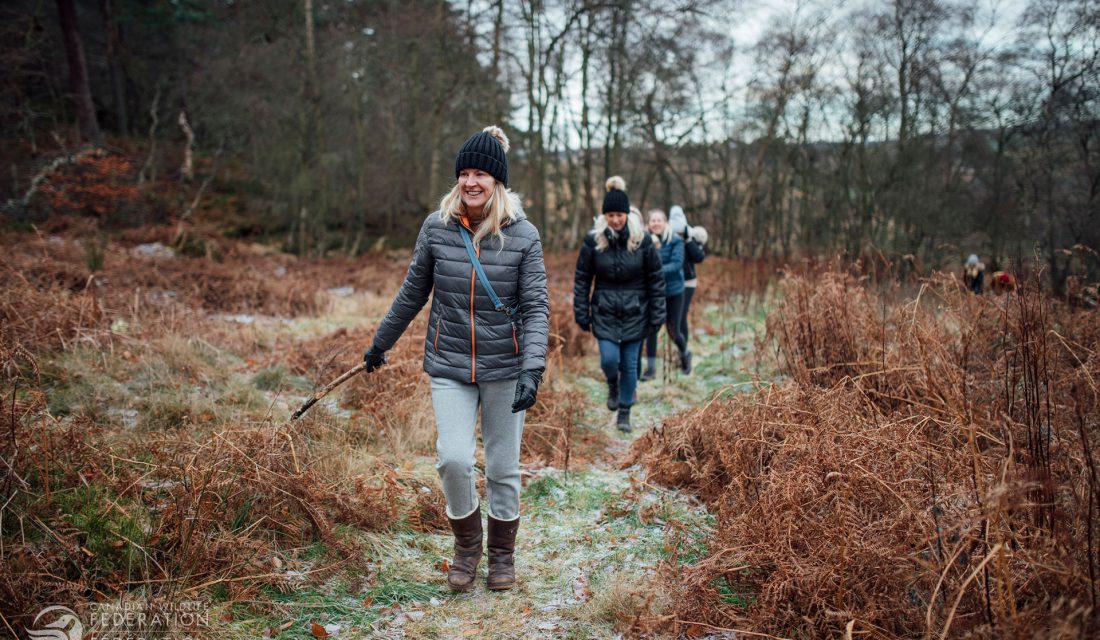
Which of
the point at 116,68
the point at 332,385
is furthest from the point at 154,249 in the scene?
the point at 332,385

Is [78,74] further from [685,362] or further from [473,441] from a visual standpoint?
[473,441]

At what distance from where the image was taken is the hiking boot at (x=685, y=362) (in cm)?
756

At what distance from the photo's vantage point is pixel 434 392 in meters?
3.08

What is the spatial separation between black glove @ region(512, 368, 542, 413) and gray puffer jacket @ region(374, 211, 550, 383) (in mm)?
67

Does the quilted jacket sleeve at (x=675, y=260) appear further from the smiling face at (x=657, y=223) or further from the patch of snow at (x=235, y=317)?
the patch of snow at (x=235, y=317)

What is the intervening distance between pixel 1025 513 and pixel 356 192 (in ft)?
68.4

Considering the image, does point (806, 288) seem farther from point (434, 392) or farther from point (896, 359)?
point (434, 392)

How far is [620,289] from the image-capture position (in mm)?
5691

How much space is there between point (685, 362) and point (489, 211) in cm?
506

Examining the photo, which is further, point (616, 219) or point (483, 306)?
point (616, 219)

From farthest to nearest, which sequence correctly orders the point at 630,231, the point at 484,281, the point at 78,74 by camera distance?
the point at 78,74
the point at 630,231
the point at 484,281

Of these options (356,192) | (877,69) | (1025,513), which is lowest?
(1025,513)

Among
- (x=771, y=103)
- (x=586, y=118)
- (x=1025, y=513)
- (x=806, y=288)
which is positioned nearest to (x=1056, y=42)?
(x=771, y=103)

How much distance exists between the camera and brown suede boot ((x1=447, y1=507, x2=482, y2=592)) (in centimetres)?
316
